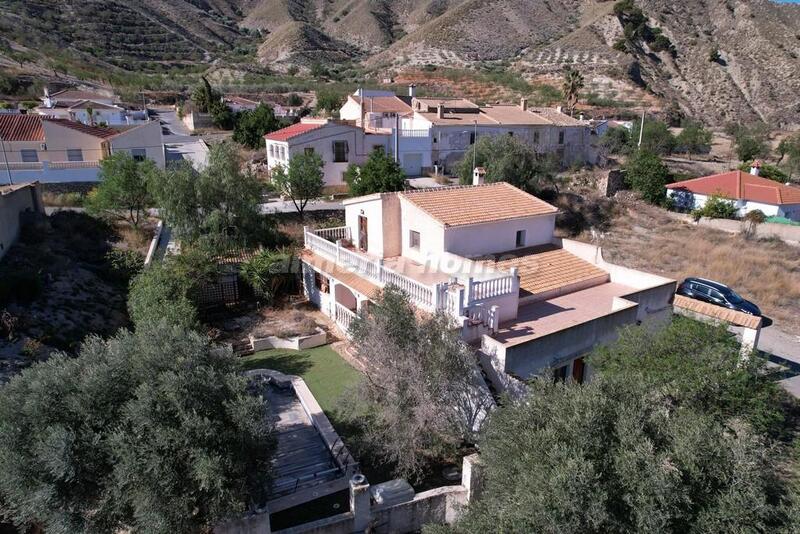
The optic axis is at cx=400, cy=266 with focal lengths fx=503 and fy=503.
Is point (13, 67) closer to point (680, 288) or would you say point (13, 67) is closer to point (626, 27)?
point (680, 288)

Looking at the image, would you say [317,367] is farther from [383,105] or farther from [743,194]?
[383,105]

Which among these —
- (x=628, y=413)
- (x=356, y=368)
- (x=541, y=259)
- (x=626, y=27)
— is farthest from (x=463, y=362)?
(x=626, y=27)

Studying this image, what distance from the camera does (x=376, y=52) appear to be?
11862cm

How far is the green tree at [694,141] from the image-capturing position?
197 feet

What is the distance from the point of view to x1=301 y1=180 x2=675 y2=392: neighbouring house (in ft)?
43.4

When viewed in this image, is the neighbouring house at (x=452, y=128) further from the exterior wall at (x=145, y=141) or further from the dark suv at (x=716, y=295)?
the dark suv at (x=716, y=295)

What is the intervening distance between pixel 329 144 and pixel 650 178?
82.1 feet

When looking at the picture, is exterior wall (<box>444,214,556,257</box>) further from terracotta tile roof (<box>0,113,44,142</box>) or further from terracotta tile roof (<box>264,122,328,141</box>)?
terracotta tile roof (<box>0,113,44,142</box>)

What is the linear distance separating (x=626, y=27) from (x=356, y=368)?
99.9 metres

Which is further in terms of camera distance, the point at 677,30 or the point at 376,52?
the point at 376,52

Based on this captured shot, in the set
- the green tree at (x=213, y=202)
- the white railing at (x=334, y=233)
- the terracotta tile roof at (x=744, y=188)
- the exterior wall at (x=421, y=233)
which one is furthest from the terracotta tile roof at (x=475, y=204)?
the terracotta tile roof at (x=744, y=188)

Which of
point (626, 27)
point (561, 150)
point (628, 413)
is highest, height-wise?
point (626, 27)

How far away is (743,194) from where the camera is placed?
36.4 metres

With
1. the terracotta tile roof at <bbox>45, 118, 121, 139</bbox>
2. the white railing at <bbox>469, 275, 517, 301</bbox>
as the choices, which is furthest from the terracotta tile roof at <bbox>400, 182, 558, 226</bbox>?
the terracotta tile roof at <bbox>45, 118, 121, 139</bbox>
